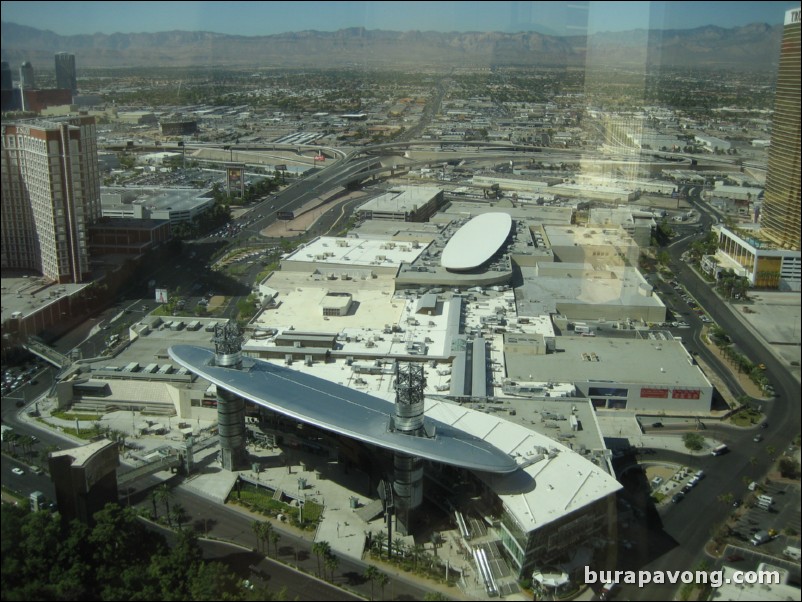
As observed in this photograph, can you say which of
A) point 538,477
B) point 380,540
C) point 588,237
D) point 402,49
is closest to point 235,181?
point 402,49

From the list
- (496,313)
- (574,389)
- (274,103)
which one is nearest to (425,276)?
(496,313)

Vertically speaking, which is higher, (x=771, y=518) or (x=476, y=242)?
(x=476, y=242)

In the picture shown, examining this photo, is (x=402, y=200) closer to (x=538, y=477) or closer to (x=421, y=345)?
(x=421, y=345)

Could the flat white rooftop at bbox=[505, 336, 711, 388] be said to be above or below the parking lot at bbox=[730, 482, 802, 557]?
above

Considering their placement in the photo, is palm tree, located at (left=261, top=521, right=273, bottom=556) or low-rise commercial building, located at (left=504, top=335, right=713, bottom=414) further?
low-rise commercial building, located at (left=504, top=335, right=713, bottom=414)

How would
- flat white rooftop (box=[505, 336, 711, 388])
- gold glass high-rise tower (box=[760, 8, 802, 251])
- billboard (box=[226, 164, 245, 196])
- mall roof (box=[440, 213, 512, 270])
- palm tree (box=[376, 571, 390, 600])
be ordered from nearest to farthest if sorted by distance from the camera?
palm tree (box=[376, 571, 390, 600])
gold glass high-rise tower (box=[760, 8, 802, 251])
flat white rooftop (box=[505, 336, 711, 388])
mall roof (box=[440, 213, 512, 270])
billboard (box=[226, 164, 245, 196])

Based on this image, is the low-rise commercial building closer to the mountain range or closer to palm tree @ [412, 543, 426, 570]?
palm tree @ [412, 543, 426, 570]

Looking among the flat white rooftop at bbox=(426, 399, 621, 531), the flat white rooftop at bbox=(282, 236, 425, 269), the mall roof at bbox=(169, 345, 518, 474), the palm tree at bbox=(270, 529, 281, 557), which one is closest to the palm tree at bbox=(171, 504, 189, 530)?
the palm tree at bbox=(270, 529, 281, 557)
